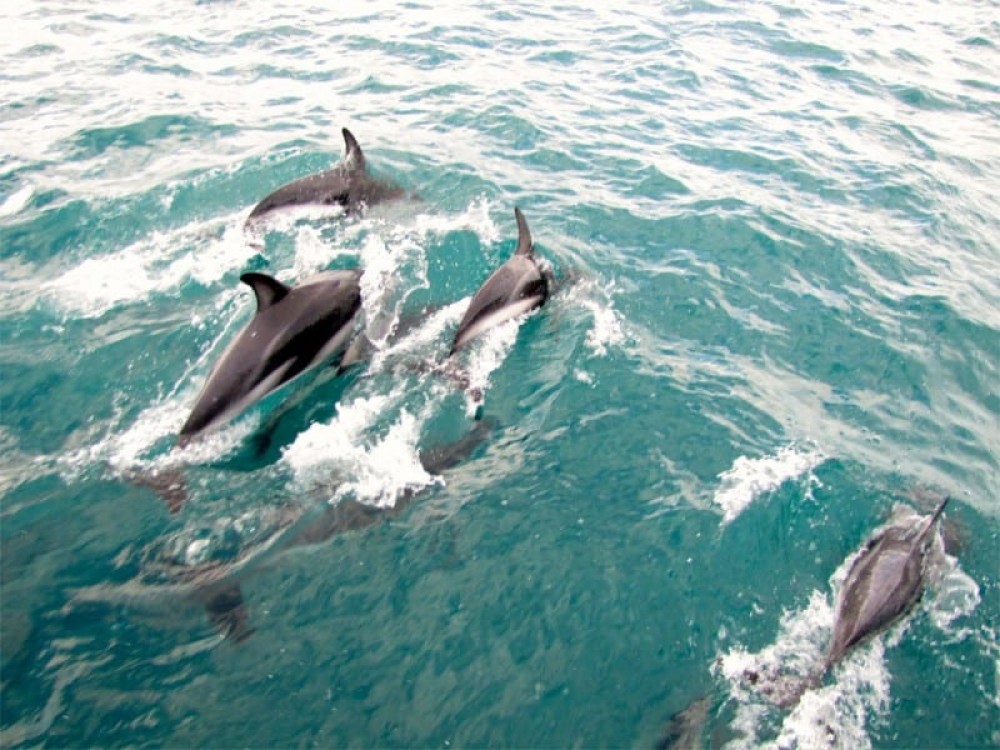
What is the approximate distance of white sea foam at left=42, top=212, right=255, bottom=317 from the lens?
32.0 feet

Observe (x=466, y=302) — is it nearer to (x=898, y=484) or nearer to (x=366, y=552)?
(x=366, y=552)

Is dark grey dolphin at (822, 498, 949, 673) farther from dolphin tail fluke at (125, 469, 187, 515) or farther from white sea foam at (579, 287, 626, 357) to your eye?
dolphin tail fluke at (125, 469, 187, 515)

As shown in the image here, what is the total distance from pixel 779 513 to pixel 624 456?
1624 millimetres

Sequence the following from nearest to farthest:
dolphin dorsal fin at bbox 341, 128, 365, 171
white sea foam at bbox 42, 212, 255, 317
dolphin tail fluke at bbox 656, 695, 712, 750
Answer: dolphin tail fluke at bbox 656, 695, 712, 750 < white sea foam at bbox 42, 212, 255, 317 < dolphin dorsal fin at bbox 341, 128, 365, 171

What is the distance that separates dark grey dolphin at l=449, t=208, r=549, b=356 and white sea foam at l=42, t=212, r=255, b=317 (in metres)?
3.68

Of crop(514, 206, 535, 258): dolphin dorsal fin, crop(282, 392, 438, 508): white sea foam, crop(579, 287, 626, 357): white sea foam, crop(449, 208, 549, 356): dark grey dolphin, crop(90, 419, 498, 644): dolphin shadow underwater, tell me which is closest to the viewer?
crop(90, 419, 498, 644): dolphin shadow underwater

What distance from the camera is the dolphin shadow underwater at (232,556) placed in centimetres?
614

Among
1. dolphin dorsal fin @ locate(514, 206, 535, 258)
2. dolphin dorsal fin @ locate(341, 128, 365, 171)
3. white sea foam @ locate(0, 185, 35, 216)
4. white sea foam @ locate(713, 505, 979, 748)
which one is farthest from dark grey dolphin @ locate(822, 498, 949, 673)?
white sea foam @ locate(0, 185, 35, 216)

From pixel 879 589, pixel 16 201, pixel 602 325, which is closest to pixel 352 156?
pixel 602 325

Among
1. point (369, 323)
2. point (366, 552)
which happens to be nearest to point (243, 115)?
point (369, 323)

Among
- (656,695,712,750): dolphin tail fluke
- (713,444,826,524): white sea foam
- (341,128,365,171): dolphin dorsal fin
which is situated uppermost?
(341,128,365,171): dolphin dorsal fin

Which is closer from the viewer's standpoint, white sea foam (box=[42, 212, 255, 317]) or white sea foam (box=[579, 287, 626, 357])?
white sea foam (box=[579, 287, 626, 357])

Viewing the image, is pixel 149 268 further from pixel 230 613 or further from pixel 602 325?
pixel 602 325

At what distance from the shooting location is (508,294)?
9414 mm
